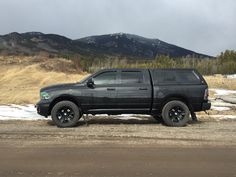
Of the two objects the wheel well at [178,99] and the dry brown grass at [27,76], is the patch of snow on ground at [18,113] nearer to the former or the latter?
the dry brown grass at [27,76]

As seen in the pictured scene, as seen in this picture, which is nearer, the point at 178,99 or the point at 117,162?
the point at 117,162

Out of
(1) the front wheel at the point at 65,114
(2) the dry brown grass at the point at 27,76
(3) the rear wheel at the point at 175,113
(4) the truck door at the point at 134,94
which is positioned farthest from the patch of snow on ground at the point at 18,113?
(3) the rear wheel at the point at 175,113

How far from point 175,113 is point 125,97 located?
65.4 inches

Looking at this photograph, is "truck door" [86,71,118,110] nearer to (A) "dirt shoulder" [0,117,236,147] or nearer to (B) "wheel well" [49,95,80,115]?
(B) "wheel well" [49,95,80,115]

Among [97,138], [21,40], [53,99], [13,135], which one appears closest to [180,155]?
[97,138]

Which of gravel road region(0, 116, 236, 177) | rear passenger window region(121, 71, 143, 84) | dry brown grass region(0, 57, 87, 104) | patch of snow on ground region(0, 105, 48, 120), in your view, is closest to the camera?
gravel road region(0, 116, 236, 177)

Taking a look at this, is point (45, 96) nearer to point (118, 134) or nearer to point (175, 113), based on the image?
point (118, 134)

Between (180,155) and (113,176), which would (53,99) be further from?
(113,176)

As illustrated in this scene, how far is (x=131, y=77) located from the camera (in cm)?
1647

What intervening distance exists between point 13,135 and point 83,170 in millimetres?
5241

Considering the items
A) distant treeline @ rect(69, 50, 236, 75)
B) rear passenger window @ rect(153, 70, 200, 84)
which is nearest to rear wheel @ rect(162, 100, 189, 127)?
rear passenger window @ rect(153, 70, 200, 84)

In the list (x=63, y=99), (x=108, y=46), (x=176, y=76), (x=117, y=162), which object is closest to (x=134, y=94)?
(x=176, y=76)

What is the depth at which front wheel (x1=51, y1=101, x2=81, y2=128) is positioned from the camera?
1583cm

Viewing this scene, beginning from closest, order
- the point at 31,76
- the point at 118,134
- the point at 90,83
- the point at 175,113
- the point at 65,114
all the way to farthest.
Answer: the point at 118,134
the point at 65,114
the point at 90,83
the point at 175,113
the point at 31,76
